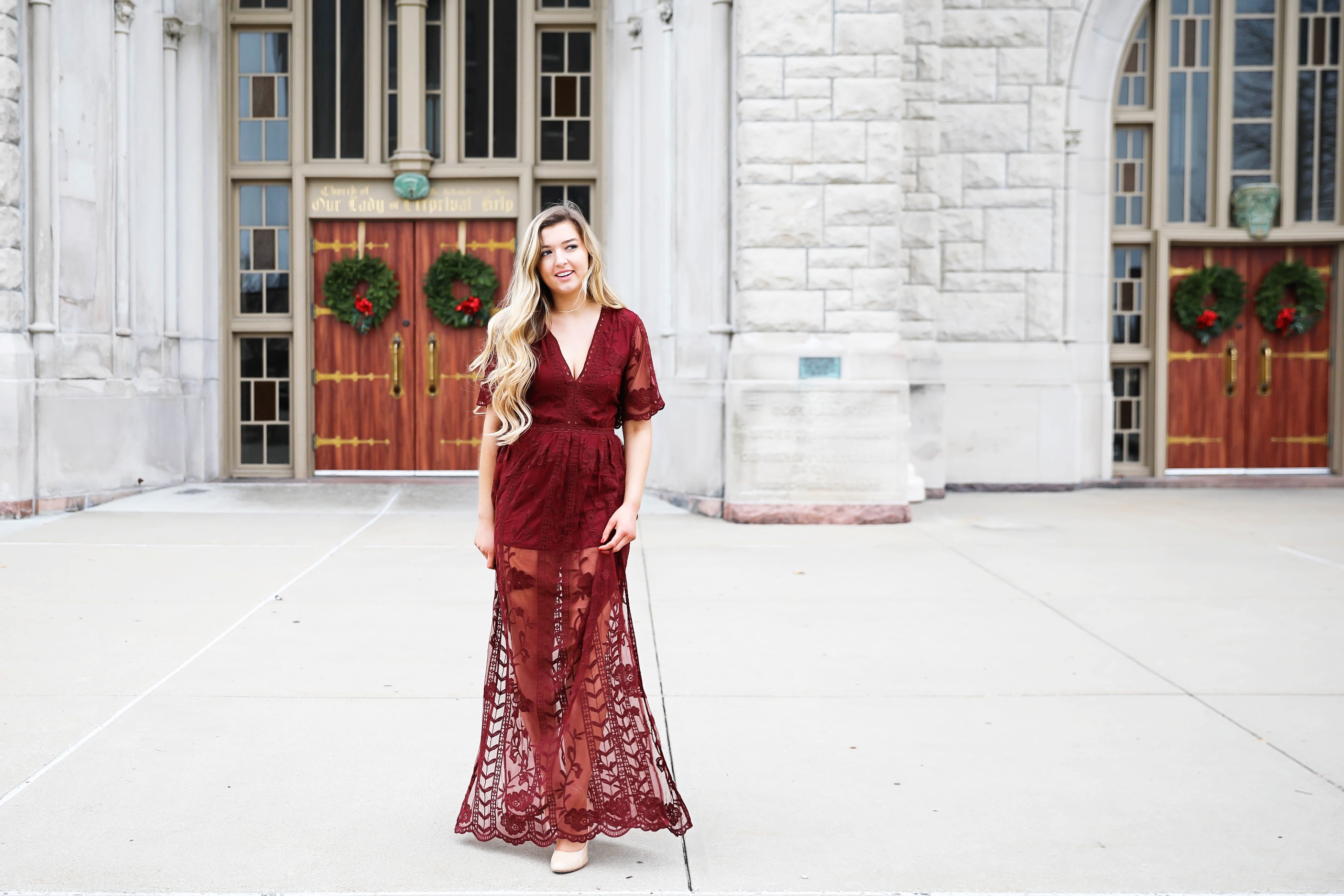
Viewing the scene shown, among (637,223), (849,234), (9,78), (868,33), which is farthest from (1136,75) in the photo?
(9,78)

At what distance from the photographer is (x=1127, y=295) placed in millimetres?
13609

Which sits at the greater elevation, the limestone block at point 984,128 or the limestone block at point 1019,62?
the limestone block at point 1019,62

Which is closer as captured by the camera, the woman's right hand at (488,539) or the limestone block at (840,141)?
the woman's right hand at (488,539)

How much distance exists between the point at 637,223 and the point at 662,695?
27.6 feet

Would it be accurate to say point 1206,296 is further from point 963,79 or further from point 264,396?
point 264,396

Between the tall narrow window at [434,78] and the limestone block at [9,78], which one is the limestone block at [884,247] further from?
the limestone block at [9,78]

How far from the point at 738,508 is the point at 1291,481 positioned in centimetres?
646

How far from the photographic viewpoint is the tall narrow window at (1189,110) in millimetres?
13375

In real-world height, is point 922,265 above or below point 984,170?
below

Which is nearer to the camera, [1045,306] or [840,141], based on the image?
[840,141]

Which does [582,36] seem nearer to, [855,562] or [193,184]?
[193,184]

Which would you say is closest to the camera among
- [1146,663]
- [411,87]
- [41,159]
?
[1146,663]

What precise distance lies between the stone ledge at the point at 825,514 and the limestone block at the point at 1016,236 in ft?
12.2

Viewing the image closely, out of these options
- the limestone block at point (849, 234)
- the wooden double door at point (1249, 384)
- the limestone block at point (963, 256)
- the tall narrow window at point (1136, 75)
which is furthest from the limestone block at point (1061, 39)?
the limestone block at point (849, 234)
